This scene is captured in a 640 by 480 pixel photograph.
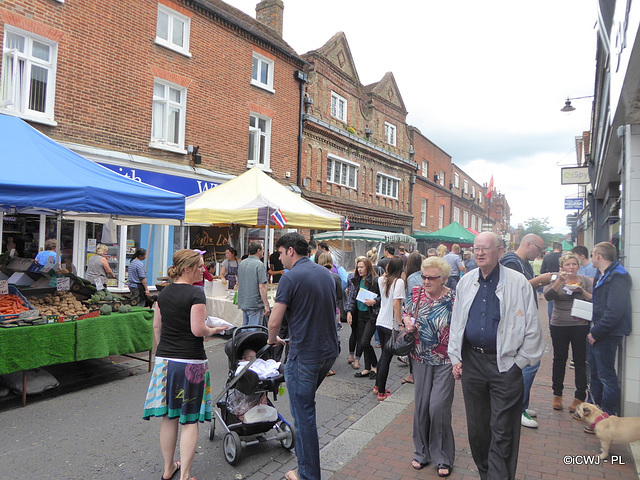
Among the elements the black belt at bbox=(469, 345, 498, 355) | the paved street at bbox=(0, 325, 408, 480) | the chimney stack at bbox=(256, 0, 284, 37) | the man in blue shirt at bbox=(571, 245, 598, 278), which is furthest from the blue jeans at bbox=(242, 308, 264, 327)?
the chimney stack at bbox=(256, 0, 284, 37)

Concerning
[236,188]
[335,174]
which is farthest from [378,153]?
[236,188]

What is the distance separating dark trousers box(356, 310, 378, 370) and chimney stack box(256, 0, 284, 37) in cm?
1532

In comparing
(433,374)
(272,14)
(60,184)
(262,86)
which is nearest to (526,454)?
(433,374)

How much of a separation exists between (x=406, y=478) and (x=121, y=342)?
452cm

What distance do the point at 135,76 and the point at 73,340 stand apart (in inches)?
342

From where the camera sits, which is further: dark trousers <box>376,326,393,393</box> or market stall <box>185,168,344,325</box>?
market stall <box>185,168,344,325</box>

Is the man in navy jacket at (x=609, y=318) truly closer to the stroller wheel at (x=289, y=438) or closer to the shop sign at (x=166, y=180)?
the stroller wheel at (x=289, y=438)

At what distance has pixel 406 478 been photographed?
12.2 feet

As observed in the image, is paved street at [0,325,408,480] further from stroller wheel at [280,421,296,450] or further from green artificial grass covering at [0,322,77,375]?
green artificial grass covering at [0,322,77,375]

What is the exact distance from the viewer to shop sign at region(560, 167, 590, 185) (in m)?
14.1

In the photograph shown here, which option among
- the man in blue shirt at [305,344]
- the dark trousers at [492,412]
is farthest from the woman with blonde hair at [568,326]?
the man in blue shirt at [305,344]

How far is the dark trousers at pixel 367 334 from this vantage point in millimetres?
6570

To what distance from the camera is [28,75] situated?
32.9ft

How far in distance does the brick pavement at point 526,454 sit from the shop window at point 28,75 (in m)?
10.0
